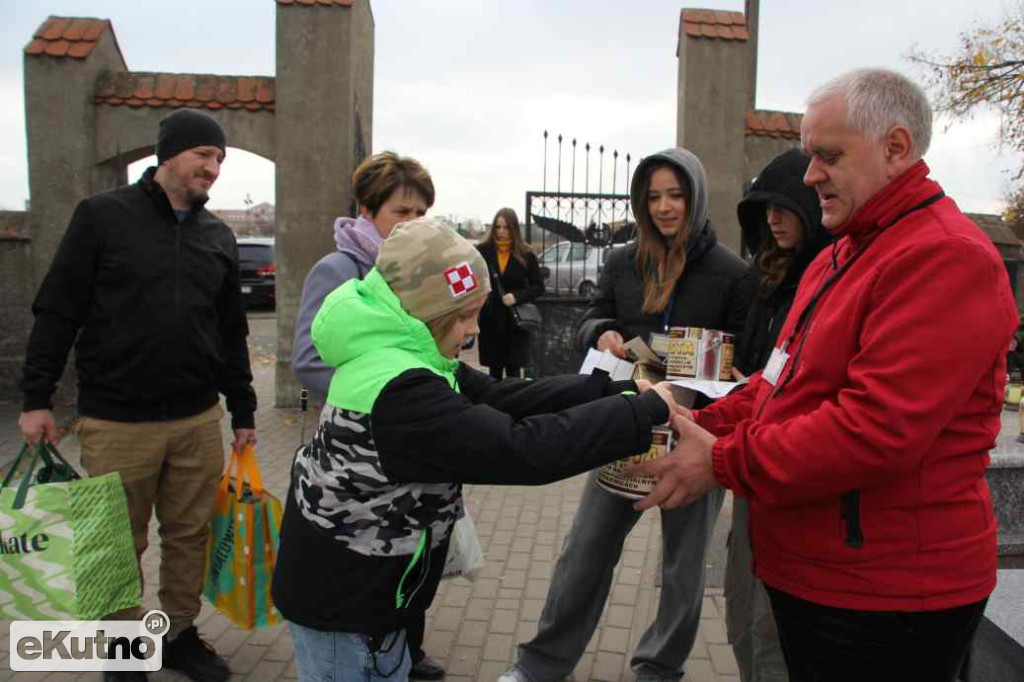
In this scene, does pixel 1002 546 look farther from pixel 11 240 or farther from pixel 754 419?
pixel 11 240

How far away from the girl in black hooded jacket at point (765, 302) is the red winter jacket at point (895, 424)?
70 cm

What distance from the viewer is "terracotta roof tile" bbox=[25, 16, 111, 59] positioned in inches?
285

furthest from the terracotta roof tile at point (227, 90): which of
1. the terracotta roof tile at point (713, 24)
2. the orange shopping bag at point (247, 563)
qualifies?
the orange shopping bag at point (247, 563)

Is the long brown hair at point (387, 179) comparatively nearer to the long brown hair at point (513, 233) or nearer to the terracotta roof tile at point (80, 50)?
the long brown hair at point (513, 233)

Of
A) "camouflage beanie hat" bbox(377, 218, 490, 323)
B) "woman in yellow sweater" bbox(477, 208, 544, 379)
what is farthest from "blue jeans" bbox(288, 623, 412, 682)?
"woman in yellow sweater" bbox(477, 208, 544, 379)

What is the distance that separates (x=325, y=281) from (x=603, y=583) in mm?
1537

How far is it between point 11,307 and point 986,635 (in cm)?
782

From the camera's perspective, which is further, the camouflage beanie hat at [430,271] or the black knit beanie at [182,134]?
the black knit beanie at [182,134]

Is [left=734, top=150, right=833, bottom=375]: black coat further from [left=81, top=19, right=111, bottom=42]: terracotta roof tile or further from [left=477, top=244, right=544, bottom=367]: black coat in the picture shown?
[left=81, top=19, right=111, bottom=42]: terracotta roof tile

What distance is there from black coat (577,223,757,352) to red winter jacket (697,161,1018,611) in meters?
1.23

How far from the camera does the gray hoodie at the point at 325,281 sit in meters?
2.82

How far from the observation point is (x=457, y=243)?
1.87 metres

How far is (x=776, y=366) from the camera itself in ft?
6.84

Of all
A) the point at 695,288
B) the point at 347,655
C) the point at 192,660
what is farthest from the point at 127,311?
the point at 695,288
